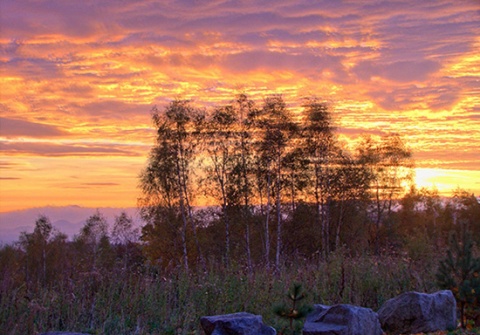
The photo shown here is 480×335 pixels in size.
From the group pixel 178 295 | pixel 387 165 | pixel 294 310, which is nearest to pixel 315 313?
pixel 294 310

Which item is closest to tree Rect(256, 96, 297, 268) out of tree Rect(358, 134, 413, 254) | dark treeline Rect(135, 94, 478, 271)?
dark treeline Rect(135, 94, 478, 271)

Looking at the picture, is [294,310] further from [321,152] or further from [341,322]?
[321,152]

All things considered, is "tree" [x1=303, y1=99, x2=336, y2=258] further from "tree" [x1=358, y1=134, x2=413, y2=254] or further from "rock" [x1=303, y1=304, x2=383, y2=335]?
"rock" [x1=303, y1=304, x2=383, y2=335]

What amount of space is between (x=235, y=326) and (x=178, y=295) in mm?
2544

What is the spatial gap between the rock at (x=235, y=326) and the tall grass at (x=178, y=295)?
0.74m

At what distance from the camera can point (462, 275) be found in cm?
988

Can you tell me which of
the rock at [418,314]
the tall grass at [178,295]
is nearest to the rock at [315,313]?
the tall grass at [178,295]

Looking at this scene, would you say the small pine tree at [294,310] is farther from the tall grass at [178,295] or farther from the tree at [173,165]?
the tree at [173,165]

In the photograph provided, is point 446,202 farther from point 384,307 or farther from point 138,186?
point 384,307

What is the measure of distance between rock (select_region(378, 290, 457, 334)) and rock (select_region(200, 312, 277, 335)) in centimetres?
243

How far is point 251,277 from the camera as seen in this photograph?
10.8 metres

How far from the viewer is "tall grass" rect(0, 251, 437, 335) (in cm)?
820

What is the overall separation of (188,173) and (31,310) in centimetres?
2777

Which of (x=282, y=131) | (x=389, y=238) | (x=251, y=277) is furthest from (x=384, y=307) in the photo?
(x=389, y=238)
